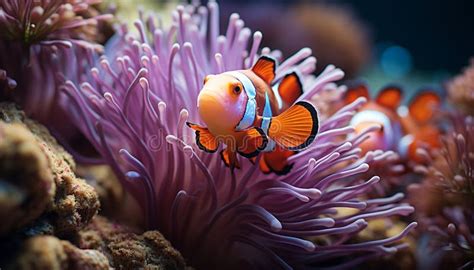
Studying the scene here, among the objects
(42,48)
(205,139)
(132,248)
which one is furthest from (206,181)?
(42,48)

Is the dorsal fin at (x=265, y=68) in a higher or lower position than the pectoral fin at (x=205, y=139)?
higher

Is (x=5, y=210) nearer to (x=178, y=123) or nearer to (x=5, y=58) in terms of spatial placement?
(x=178, y=123)

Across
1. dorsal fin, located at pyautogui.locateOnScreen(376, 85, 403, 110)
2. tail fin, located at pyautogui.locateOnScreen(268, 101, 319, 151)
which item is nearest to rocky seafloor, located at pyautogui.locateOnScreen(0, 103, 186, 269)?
tail fin, located at pyautogui.locateOnScreen(268, 101, 319, 151)

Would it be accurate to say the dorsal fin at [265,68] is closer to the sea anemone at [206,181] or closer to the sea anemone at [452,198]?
the sea anemone at [206,181]

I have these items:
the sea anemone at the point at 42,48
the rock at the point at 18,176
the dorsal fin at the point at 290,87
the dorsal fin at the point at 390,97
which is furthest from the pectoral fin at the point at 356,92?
the rock at the point at 18,176

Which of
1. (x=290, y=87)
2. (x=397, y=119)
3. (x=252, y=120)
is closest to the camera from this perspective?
(x=252, y=120)

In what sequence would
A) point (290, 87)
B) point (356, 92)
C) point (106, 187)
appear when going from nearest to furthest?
1. point (290, 87)
2. point (106, 187)
3. point (356, 92)

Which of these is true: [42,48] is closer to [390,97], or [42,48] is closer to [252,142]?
[252,142]
